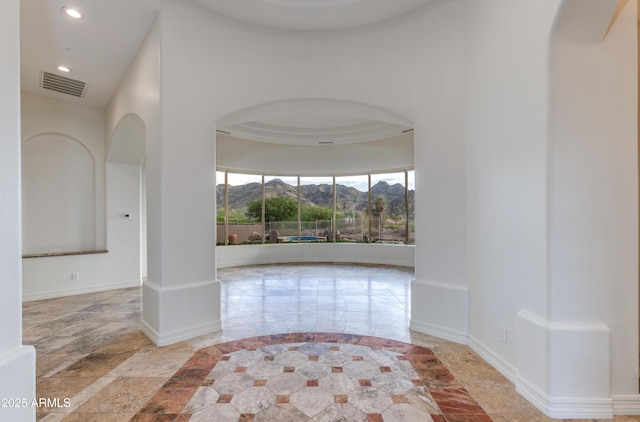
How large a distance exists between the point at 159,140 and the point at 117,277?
13.6 ft

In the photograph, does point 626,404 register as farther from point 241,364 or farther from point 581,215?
point 241,364

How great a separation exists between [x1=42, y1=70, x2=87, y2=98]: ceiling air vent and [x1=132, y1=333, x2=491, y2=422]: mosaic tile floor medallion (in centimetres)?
514

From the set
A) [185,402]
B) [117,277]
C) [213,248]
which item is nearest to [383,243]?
[213,248]

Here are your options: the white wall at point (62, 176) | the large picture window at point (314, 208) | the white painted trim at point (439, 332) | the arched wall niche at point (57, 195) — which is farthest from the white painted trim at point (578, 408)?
the arched wall niche at point (57, 195)

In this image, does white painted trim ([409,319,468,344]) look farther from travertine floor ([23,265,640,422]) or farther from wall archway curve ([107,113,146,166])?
wall archway curve ([107,113,146,166])

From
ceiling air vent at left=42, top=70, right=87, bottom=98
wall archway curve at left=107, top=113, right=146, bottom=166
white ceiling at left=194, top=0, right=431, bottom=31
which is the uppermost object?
white ceiling at left=194, top=0, right=431, bottom=31

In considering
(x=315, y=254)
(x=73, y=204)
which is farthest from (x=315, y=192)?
(x=73, y=204)

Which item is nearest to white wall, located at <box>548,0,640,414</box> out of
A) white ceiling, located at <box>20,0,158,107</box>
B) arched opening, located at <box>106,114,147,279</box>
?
white ceiling, located at <box>20,0,158,107</box>

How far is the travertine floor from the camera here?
2.29 meters

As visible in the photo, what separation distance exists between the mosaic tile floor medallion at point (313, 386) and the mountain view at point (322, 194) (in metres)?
6.11

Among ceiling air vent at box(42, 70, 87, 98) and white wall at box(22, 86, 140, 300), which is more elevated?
ceiling air vent at box(42, 70, 87, 98)

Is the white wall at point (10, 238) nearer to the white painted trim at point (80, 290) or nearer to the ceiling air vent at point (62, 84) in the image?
the ceiling air vent at point (62, 84)

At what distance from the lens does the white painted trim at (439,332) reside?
3.43 metres

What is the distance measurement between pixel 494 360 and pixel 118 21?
5794mm
